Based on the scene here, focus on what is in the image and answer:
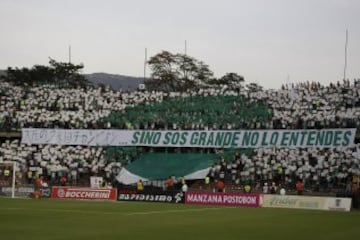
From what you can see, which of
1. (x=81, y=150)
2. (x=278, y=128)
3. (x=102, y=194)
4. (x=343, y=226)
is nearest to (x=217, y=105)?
(x=278, y=128)

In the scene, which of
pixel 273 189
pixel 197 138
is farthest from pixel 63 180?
pixel 273 189

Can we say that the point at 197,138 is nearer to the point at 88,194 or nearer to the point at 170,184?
the point at 170,184

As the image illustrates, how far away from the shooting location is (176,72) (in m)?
103

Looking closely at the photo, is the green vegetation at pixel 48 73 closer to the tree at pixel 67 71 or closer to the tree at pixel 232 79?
the tree at pixel 67 71

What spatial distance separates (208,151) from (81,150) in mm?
10697

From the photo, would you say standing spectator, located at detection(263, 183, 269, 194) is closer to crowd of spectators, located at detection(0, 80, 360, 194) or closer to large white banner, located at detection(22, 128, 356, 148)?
crowd of spectators, located at detection(0, 80, 360, 194)

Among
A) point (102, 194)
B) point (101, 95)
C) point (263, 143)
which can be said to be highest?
point (101, 95)

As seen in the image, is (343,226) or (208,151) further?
(208,151)

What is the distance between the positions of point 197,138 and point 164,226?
111 feet

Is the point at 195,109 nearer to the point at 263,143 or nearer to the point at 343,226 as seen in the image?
the point at 263,143

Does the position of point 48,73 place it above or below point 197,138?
above

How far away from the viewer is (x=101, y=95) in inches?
2731

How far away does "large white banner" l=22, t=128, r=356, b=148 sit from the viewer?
54.7m

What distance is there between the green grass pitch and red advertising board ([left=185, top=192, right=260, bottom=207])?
31.1 feet
